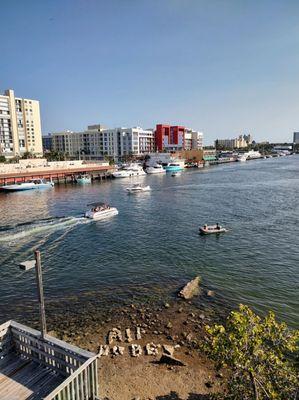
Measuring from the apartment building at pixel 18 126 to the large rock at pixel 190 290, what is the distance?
150m

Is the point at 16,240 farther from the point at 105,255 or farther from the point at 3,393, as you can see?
the point at 3,393

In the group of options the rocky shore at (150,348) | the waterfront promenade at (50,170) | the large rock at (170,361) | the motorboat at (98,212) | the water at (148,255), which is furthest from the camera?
the waterfront promenade at (50,170)

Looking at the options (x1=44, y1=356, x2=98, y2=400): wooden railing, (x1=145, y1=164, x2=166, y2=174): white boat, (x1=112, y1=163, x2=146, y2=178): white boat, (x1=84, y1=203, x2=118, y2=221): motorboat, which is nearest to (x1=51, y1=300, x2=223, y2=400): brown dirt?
(x1=44, y1=356, x2=98, y2=400): wooden railing

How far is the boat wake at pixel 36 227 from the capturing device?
41.0 metres

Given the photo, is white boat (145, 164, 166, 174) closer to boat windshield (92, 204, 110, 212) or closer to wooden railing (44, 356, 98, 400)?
boat windshield (92, 204, 110, 212)

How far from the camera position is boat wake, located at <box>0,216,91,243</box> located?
4105 cm

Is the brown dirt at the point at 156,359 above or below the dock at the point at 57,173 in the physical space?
below

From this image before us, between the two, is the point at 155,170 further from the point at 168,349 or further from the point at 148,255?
the point at 168,349

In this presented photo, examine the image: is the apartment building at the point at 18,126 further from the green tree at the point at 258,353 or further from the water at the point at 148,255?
the green tree at the point at 258,353

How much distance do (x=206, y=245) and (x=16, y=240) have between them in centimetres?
2427

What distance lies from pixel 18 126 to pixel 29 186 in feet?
290

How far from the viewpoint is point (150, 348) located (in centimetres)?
1789

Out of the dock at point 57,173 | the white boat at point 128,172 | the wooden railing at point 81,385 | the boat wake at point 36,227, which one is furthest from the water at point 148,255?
the white boat at point 128,172

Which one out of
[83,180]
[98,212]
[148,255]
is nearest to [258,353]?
[148,255]
